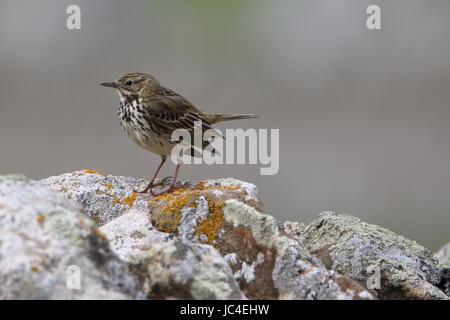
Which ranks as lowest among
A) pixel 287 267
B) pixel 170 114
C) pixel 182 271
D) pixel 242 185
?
pixel 287 267

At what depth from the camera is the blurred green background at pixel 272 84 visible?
17.3m

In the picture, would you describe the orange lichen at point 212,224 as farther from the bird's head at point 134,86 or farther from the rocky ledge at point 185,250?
the bird's head at point 134,86

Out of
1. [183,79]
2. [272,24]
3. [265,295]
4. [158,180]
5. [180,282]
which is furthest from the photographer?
[272,24]

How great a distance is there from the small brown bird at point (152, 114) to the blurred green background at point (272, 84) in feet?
25.3

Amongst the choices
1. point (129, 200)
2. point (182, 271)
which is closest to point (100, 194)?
point (129, 200)

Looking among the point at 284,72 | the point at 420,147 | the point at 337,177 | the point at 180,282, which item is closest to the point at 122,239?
the point at 180,282

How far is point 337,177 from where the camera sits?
1752 centimetres

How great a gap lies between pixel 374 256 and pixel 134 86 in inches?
137

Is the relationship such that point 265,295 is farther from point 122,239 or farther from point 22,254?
point 22,254

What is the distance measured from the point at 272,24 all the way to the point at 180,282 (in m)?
17.7

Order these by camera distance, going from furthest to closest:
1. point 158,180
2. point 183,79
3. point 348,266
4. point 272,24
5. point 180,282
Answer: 1. point 272,24
2. point 183,79
3. point 158,180
4. point 348,266
5. point 180,282

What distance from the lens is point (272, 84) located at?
67.3ft

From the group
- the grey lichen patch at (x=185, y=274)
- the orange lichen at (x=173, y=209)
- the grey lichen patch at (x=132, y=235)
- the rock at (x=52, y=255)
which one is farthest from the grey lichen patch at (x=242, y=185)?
the rock at (x=52, y=255)

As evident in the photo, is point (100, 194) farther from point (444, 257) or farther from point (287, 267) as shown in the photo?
point (444, 257)
